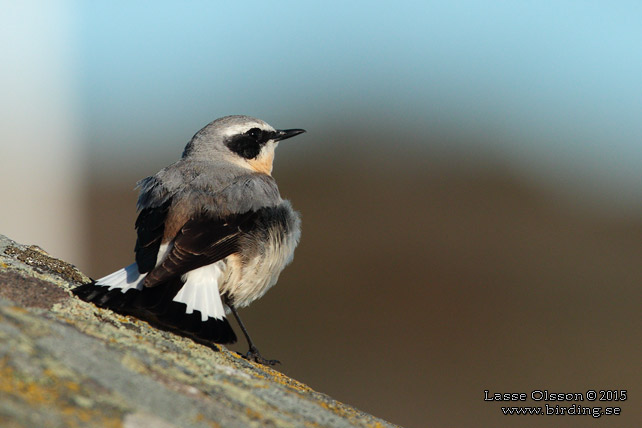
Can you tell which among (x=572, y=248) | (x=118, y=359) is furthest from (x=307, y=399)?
(x=572, y=248)

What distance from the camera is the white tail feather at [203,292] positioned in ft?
12.8

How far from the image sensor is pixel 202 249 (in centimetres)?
439

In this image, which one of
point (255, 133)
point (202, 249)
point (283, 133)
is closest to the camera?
point (202, 249)

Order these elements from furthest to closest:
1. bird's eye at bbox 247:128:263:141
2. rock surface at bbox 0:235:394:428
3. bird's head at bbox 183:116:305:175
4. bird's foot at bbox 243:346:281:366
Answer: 1. bird's eye at bbox 247:128:263:141
2. bird's head at bbox 183:116:305:175
3. bird's foot at bbox 243:346:281:366
4. rock surface at bbox 0:235:394:428

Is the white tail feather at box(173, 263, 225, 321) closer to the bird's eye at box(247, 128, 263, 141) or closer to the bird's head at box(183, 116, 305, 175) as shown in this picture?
the bird's head at box(183, 116, 305, 175)

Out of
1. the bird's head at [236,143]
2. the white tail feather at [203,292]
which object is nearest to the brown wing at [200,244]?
the white tail feather at [203,292]

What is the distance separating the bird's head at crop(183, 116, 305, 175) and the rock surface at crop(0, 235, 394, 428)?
3.38 metres

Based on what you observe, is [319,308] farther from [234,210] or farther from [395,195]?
[234,210]

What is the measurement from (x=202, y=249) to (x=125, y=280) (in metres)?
0.58

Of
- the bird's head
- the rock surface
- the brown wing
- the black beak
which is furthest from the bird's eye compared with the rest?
the rock surface

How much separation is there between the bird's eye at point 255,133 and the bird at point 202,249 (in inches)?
21.0

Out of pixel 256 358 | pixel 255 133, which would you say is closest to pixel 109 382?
pixel 256 358

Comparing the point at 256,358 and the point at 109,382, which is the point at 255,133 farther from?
the point at 109,382

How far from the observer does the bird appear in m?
3.68
